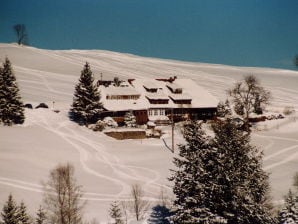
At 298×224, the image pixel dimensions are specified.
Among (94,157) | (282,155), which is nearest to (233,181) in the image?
(94,157)

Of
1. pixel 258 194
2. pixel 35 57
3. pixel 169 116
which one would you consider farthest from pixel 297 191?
pixel 35 57

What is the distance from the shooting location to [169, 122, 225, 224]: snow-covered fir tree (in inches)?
1131

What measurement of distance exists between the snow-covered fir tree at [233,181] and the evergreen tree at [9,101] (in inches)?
1605

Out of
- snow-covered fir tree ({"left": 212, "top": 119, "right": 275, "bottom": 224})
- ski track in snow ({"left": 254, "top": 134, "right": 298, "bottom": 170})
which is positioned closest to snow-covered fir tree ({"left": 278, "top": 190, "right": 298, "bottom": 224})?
snow-covered fir tree ({"left": 212, "top": 119, "right": 275, "bottom": 224})

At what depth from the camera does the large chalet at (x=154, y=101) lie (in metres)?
74.2

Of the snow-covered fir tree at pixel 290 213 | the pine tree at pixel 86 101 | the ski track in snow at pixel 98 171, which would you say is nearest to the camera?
the snow-covered fir tree at pixel 290 213

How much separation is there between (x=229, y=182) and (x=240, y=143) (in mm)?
2729

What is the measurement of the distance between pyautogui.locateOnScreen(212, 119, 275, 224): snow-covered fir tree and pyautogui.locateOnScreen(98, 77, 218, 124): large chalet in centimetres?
4229

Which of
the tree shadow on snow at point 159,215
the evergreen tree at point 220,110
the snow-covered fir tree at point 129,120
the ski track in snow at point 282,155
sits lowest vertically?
the tree shadow on snow at point 159,215

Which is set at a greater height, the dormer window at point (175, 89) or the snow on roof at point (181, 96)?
the dormer window at point (175, 89)

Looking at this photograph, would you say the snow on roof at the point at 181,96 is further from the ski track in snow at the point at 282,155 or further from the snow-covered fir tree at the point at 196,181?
Answer: the snow-covered fir tree at the point at 196,181

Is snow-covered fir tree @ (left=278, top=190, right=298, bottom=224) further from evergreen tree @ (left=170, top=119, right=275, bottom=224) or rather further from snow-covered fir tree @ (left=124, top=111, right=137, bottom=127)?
snow-covered fir tree @ (left=124, top=111, right=137, bottom=127)

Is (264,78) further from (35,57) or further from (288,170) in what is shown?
(288,170)

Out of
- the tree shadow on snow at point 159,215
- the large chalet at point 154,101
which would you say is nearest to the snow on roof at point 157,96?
the large chalet at point 154,101
